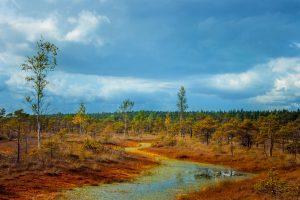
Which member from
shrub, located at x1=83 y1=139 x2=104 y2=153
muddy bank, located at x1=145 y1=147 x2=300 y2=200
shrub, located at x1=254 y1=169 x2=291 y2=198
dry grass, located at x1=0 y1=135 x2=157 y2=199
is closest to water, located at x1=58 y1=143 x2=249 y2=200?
dry grass, located at x1=0 y1=135 x2=157 y2=199

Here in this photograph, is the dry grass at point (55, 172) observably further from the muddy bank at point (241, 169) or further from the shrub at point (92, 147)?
the muddy bank at point (241, 169)

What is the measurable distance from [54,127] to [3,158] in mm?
100662

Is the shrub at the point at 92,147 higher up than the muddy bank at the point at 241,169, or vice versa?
the shrub at the point at 92,147

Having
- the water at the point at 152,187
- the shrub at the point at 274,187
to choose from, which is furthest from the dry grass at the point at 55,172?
the shrub at the point at 274,187

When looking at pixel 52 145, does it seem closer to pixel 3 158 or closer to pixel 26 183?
pixel 3 158

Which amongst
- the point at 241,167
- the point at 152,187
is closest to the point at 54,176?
the point at 152,187

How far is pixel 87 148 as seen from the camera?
→ 48562mm

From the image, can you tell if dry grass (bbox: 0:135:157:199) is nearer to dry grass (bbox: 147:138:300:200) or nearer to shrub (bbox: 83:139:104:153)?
shrub (bbox: 83:139:104:153)

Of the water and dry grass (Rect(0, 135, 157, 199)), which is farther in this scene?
the water

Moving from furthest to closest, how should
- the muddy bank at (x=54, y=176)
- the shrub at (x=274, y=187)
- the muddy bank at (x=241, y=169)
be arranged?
the muddy bank at (x=241, y=169) → the muddy bank at (x=54, y=176) → the shrub at (x=274, y=187)

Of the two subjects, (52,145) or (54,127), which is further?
(54,127)

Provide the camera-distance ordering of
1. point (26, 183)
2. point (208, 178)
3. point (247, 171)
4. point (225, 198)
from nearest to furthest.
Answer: point (225, 198) < point (26, 183) < point (208, 178) < point (247, 171)

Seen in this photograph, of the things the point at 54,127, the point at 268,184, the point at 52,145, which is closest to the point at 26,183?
the point at 52,145

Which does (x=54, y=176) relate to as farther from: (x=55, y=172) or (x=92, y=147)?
(x=92, y=147)
